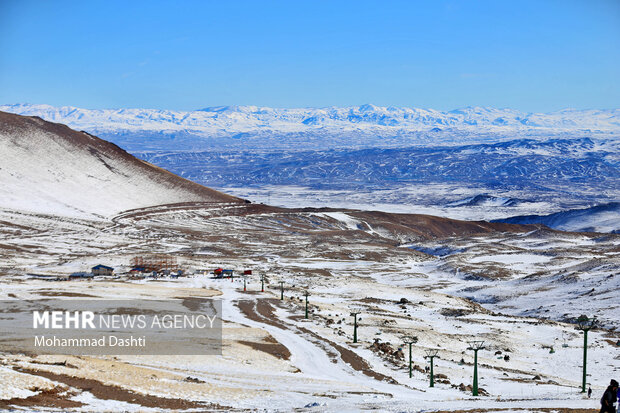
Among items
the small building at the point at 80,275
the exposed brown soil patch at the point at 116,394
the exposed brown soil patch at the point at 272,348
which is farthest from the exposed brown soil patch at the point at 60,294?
the exposed brown soil patch at the point at 116,394

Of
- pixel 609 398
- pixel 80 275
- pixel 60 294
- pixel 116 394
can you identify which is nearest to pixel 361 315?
pixel 60 294

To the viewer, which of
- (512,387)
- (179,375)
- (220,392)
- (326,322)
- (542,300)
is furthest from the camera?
(542,300)

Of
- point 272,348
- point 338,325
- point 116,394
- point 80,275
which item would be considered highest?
point 116,394

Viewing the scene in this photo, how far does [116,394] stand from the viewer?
3073 cm

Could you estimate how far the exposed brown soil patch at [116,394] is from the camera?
3000 cm

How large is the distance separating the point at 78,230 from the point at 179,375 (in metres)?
155

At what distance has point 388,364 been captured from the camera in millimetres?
47062

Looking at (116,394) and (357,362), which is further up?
(116,394)

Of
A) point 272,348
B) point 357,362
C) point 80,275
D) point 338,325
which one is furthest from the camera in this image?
point 80,275

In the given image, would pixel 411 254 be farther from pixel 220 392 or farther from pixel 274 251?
pixel 220 392

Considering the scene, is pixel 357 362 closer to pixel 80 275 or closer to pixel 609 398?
pixel 609 398

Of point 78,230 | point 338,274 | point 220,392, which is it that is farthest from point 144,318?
point 78,230

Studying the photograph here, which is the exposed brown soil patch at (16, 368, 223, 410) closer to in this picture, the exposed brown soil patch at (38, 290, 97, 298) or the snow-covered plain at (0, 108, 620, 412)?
the snow-covered plain at (0, 108, 620, 412)

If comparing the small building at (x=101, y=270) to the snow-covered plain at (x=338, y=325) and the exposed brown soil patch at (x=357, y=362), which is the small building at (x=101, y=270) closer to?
the snow-covered plain at (x=338, y=325)
